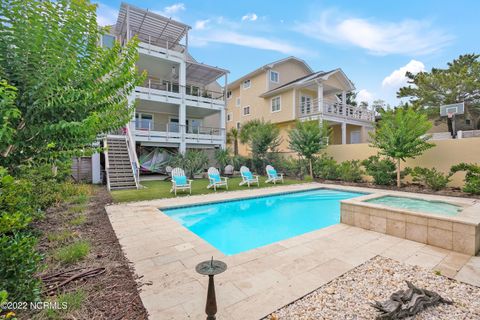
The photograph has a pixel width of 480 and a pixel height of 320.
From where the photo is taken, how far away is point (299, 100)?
66.8 feet

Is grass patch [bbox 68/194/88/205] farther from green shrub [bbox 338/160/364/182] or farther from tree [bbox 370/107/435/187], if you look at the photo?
tree [bbox 370/107/435/187]

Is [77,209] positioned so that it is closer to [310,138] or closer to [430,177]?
[310,138]

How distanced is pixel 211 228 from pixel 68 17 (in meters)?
6.02

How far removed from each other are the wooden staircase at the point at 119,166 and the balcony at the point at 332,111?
46.0 feet

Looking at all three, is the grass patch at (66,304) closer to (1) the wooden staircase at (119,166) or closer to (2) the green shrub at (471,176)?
(1) the wooden staircase at (119,166)

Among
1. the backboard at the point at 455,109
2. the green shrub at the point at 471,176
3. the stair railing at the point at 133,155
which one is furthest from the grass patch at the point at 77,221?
the backboard at the point at 455,109

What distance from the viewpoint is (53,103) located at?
2785 mm

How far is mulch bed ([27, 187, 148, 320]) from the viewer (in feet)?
9.06

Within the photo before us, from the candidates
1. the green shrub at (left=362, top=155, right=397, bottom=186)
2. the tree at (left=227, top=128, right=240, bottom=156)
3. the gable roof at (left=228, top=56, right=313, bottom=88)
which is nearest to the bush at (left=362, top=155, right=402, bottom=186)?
the green shrub at (left=362, top=155, right=397, bottom=186)

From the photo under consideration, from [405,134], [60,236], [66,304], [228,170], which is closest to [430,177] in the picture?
[405,134]

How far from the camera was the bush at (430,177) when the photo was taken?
10698 millimetres

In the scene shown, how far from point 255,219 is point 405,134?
855 cm

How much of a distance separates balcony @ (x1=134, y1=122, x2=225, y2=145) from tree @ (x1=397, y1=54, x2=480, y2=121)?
1840cm

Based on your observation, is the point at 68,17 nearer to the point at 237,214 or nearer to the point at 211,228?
the point at 211,228
